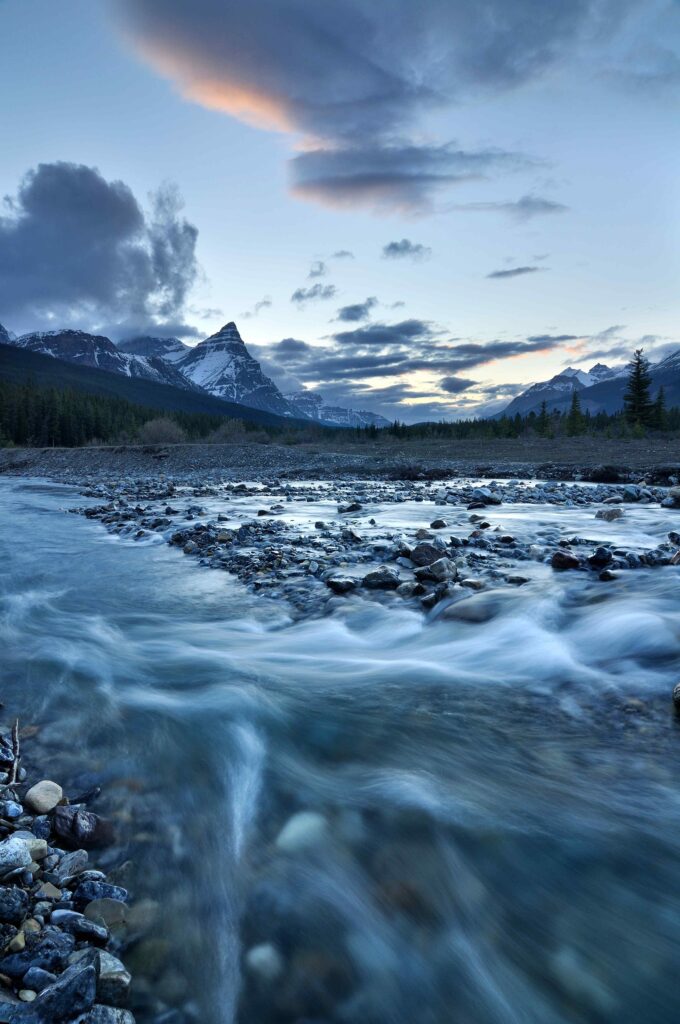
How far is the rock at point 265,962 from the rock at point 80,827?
3.00 feet

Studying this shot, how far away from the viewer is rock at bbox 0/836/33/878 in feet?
6.93

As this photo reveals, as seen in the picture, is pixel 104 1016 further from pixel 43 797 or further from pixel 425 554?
pixel 425 554

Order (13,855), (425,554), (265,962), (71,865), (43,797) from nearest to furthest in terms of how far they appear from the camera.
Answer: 1. (265,962)
2. (13,855)
3. (71,865)
4. (43,797)
5. (425,554)

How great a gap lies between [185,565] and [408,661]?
485 cm

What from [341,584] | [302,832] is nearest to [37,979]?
[302,832]

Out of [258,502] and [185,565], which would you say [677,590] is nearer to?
[185,565]

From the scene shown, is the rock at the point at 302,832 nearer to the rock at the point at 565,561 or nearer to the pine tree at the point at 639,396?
the rock at the point at 565,561

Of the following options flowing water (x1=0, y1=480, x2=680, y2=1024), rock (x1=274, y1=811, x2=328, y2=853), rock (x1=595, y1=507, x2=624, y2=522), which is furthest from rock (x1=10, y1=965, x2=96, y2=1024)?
rock (x1=595, y1=507, x2=624, y2=522)

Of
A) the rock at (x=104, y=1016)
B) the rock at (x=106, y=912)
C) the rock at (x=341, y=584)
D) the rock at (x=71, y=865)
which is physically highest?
the rock at (x=341, y=584)

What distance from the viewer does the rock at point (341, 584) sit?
21.4ft

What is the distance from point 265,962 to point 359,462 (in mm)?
28718

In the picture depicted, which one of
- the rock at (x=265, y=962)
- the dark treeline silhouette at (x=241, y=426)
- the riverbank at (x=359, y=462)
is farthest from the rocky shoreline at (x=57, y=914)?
the dark treeline silhouette at (x=241, y=426)

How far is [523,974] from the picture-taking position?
1.98 m

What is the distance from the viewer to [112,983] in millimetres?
1752
